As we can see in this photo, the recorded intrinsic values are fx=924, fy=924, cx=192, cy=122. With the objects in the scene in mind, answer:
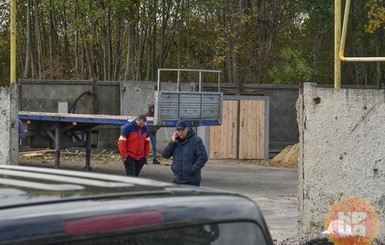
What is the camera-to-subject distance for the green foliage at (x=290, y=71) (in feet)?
98.7

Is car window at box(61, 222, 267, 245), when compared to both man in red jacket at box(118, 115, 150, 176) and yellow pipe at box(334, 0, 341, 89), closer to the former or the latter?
yellow pipe at box(334, 0, 341, 89)

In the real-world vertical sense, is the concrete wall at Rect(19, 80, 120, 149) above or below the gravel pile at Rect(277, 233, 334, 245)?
above

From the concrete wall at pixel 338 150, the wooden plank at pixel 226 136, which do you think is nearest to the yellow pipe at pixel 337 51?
the concrete wall at pixel 338 150

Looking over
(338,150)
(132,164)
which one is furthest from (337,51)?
(132,164)

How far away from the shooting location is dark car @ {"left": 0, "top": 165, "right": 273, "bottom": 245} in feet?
7.89

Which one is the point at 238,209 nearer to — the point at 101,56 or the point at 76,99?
the point at 76,99

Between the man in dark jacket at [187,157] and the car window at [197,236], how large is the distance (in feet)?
29.8

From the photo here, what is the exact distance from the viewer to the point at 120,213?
2547mm

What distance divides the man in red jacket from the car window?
40.5 feet

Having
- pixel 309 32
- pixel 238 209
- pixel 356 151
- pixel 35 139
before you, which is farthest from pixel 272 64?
pixel 238 209

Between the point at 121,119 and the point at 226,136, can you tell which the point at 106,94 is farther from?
the point at 121,119

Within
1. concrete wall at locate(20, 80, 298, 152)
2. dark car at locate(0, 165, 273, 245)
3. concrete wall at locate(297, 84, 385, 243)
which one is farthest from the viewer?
concrete wall at locate(20, 80, 298, 152)

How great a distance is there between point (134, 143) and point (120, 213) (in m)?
12.9

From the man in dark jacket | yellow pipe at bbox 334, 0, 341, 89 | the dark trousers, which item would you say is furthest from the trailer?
yellow pipe at bbox 334, 0, 341, 89
